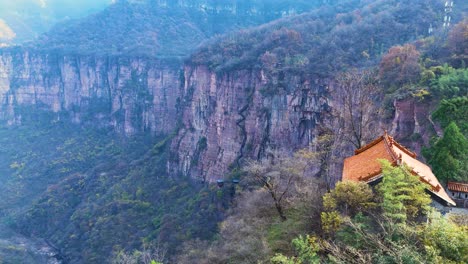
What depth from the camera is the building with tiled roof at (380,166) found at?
18422 millimetres

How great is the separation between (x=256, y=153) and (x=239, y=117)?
5782 mm

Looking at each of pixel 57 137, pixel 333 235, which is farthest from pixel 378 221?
pixel 57 137

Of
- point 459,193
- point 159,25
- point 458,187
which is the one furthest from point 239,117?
point 159,25

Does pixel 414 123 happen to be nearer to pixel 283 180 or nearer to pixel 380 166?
pixel 283 180

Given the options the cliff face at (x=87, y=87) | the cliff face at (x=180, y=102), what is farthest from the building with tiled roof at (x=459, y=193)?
the cliff face at (x=87, y=87)

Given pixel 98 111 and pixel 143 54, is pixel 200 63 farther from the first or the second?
pixel 98 111

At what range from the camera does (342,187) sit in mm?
18094

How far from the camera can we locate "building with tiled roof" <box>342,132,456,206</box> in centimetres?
1842

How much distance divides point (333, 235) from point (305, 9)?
102 m

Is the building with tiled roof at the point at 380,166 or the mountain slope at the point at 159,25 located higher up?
the mountain slope at the point at 159,25

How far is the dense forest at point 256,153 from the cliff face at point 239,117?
0.40 m

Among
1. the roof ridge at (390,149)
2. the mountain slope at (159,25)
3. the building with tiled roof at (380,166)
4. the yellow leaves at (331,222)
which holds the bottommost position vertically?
the yellow leaves at (331,222)

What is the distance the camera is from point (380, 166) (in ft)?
62.8

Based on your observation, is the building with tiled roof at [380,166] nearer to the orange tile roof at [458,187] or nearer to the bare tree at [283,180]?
the orange tile roof at [458,187]
